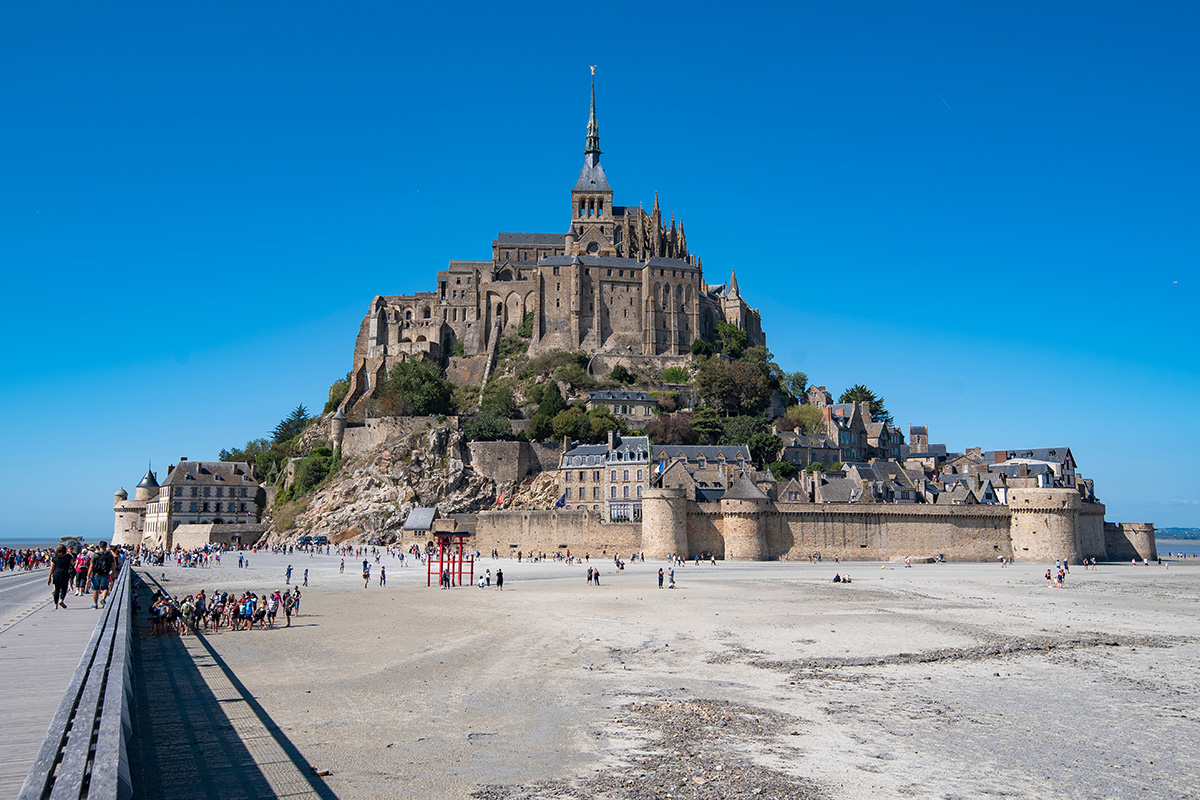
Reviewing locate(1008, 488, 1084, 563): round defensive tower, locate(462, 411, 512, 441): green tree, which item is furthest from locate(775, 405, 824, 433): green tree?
locate(462, 411, 512, 441): green tree

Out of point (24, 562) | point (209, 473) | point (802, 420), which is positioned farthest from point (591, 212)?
point (24, 562)

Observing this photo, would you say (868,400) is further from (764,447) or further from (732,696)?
(732,696)

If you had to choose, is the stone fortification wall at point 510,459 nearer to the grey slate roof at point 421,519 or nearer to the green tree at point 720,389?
the grey slate roof at point 421,519

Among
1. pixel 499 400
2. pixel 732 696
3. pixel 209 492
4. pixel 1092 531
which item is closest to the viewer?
pixel 732 696

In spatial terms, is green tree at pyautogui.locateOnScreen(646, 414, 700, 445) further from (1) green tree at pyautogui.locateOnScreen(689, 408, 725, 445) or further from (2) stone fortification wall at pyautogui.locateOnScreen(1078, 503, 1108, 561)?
(2) stone fortification wall at pyautogui.locateOnScreen(1078, 503, 1108, 561)

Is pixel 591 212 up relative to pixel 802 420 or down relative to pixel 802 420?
up

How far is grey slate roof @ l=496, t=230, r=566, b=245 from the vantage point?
9262 cm

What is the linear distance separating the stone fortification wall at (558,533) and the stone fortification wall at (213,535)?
22.0 m

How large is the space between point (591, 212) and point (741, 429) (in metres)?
36.4

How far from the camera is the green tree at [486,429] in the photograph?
218ft

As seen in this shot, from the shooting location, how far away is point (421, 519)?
58875 millimetres

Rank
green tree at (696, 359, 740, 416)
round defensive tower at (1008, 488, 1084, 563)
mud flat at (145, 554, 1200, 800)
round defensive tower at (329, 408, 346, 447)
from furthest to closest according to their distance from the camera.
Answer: round defensive tower at (329, 408, 346, 447), green tree at (696, 359, 740, 416), round defensive tower at (1008, 488, 1084, 563), mud flat at (145, 554, 1200, 800)

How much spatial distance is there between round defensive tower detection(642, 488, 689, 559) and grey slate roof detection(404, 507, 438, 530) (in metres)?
15.0

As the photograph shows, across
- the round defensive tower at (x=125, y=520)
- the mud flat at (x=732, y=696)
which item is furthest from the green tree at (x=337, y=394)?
the mud flat at (x=732, y=696)
